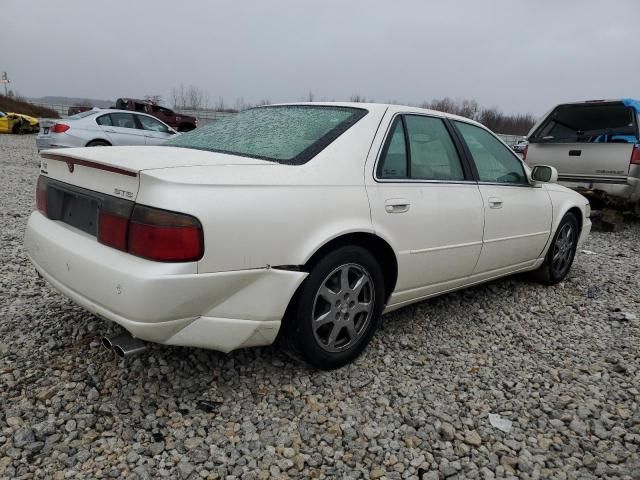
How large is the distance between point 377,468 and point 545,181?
2.77 meters

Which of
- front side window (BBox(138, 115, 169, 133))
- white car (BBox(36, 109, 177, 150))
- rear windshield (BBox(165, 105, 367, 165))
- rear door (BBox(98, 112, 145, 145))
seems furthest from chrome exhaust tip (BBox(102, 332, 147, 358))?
front side window (BBox(138, 115, 169, 133))

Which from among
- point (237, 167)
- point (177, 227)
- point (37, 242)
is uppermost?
point (237, 167)

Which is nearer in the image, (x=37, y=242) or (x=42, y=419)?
(x=42, y=419)

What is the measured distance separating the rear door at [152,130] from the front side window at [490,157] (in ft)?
30.5

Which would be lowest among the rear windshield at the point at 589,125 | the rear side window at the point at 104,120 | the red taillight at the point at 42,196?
the red taillight at the point at 42,196

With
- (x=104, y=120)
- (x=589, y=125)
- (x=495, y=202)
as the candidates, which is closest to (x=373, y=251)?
(x=495, y=202)

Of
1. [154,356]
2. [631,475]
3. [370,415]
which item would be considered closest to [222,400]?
[154,356]

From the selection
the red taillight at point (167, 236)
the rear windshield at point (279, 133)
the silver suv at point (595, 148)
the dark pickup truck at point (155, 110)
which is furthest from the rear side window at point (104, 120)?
the dark pickup truck at point (155, 110)

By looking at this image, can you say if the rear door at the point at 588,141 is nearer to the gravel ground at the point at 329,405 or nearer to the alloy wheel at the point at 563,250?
the alloy wheel at the point at 563,250

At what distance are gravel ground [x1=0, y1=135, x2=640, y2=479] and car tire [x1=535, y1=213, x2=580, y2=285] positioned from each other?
0.88 meters

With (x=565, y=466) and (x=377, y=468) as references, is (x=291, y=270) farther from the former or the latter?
(x=565, y=466)

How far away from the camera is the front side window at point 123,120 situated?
35.4 feet

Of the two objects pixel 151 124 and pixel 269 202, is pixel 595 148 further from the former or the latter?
pixel 151 124

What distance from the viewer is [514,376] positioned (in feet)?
9.18
